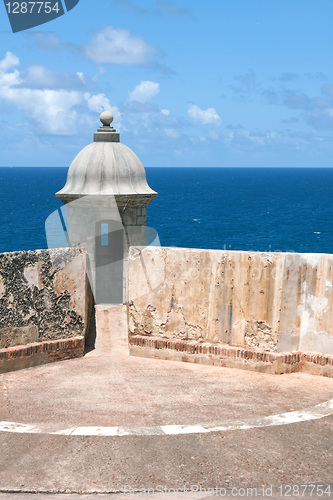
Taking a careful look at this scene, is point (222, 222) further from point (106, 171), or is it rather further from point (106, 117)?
point (106, 171)

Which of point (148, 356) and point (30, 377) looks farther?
point (148, 356)

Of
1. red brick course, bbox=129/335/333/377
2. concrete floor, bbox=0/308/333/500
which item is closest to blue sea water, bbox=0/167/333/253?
red brick course, bbox=129/335/333/377

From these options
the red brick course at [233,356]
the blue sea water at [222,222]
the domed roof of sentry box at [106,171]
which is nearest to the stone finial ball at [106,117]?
the domed roof of sentry box at [106,171]

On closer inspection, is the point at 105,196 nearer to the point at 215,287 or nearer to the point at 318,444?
the point at 215,287

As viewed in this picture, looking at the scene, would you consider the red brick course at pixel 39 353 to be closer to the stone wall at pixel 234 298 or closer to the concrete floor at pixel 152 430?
the concrete floor at pixel 152 430

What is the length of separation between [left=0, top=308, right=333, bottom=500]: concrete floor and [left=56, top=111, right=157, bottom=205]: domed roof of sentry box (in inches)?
132

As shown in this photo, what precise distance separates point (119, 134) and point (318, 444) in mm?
7717

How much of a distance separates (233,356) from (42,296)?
9.32 ft

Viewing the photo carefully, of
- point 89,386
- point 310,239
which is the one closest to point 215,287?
point 89,386

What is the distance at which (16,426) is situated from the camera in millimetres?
6465

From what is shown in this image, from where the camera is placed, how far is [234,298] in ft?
29.0

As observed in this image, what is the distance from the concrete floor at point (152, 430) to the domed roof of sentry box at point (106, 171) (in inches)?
132

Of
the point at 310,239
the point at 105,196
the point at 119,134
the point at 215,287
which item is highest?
the point at 119,134

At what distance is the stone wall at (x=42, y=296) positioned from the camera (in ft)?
28.4
